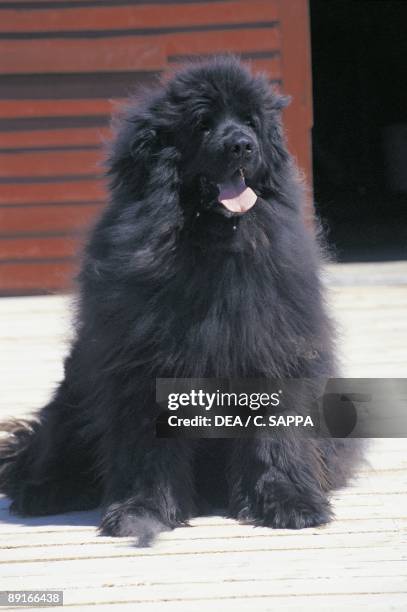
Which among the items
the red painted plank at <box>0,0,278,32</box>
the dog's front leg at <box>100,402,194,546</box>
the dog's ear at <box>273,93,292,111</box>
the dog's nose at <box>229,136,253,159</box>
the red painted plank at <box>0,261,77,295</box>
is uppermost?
the red painted plank at <box>0,0,278,32</box>

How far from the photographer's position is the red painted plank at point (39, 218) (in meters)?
7.79

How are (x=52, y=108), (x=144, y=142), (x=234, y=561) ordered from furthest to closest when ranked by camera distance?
(x=52, y=108) < (x=144, y=142) < (x=234, y=561)

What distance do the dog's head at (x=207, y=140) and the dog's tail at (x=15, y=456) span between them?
892 millimetres

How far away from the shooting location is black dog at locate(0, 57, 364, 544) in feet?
9.46

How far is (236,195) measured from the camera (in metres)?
2.88

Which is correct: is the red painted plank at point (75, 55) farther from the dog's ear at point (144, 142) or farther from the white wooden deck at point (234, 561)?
the dog's ear at point (144, 142)

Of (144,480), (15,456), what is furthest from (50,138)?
(144,480)

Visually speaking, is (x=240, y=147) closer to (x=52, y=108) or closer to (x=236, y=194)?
(x=236, y=194)

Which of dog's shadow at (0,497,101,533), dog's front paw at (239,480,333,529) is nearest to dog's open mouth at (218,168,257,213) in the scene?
dog's front paw at (239,480,333,529)

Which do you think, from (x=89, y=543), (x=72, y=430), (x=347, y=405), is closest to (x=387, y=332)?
(x=347, y=405)

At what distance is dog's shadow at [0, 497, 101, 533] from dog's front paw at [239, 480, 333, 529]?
1.42ft

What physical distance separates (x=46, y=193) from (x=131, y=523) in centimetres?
523

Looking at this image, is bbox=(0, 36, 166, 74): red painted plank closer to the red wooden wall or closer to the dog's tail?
the red wooden wall

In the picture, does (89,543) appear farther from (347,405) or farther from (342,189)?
(342,189)
